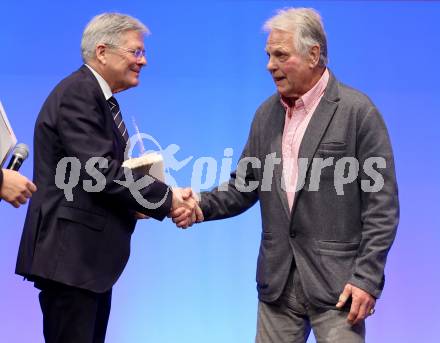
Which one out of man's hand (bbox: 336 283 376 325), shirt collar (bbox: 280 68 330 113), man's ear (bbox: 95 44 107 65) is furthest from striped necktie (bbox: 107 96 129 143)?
man's hand (bbox: 336 283 376 325)

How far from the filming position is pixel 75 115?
2.52m

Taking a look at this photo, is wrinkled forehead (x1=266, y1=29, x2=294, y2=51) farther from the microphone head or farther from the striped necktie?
the microphone head

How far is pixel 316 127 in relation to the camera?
96.5 inches

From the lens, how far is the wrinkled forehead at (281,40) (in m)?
2.55

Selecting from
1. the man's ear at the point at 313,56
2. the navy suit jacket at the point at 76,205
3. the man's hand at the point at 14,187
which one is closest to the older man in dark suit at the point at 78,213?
the navy suit jacket at the point at 76,205

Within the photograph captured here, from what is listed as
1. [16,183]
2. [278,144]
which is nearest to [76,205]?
[16,183]

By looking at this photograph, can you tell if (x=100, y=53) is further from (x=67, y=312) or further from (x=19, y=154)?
(x=67, y=312)

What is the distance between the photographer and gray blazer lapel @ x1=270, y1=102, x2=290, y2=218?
2492 millimetres

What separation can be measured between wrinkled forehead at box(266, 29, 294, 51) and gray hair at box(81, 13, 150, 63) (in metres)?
0.49

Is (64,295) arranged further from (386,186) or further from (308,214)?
(386,186)

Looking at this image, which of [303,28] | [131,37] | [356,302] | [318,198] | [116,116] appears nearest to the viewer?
[356,302]

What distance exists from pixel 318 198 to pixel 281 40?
49 centimetres

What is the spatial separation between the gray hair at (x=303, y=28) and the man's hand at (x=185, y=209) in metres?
0.64

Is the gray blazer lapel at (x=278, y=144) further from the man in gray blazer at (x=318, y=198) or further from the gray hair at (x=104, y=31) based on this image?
the gray hair at (x=104, y=31)
